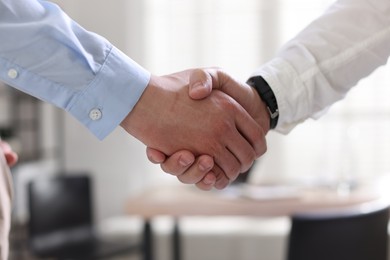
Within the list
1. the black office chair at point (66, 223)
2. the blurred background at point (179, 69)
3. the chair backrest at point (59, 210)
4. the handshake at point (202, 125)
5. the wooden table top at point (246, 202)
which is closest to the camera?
the handshake at point (202, 125)

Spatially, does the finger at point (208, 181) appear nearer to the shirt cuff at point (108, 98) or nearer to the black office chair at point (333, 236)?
the shirt cuff at point (108, 98)

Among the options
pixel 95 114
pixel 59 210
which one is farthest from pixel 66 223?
pixel 95 114

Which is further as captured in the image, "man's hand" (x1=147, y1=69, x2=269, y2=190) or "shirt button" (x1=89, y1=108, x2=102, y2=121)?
"man's hand" (x1=147, y1=69, x2=269, y2=190)

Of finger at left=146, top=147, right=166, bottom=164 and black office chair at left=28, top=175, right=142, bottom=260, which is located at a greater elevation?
finger at left=146, top=147, right=166, bottom=164

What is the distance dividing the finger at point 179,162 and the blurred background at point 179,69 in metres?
2.65

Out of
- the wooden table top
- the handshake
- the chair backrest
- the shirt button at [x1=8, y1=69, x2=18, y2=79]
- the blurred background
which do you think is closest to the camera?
the shirt button at [x1=8, y1=69, x2=18, y2=79]

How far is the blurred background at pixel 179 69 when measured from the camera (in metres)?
4.28

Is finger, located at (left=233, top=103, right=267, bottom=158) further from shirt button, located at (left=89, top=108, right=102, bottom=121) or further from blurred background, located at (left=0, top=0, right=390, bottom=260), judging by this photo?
blurred background, located at (left=0, top=0, right=390, bottom=260)

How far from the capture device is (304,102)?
A: 1598 millimetres

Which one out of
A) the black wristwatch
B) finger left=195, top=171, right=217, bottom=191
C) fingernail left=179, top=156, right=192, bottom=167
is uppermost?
the black wristwatch

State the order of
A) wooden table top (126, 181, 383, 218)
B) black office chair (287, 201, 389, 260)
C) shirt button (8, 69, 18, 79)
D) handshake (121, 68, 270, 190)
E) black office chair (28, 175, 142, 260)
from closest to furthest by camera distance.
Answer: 1. shirt button (8, 69, 18, 79)
2. handshake (121, 68, 270, 190)
3. black office chair (287, 201, 389, 260)
4. wooden table top (126, 181, 383, 218)
5. black office chair (28, 175, 142, 260)

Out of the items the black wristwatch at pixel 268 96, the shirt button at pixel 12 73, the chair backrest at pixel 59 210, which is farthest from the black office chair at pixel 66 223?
the shirt button at pixel 12 73

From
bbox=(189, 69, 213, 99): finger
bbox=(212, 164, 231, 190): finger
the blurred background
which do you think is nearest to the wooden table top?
the blurred background

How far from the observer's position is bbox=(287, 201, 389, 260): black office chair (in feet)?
7.29
